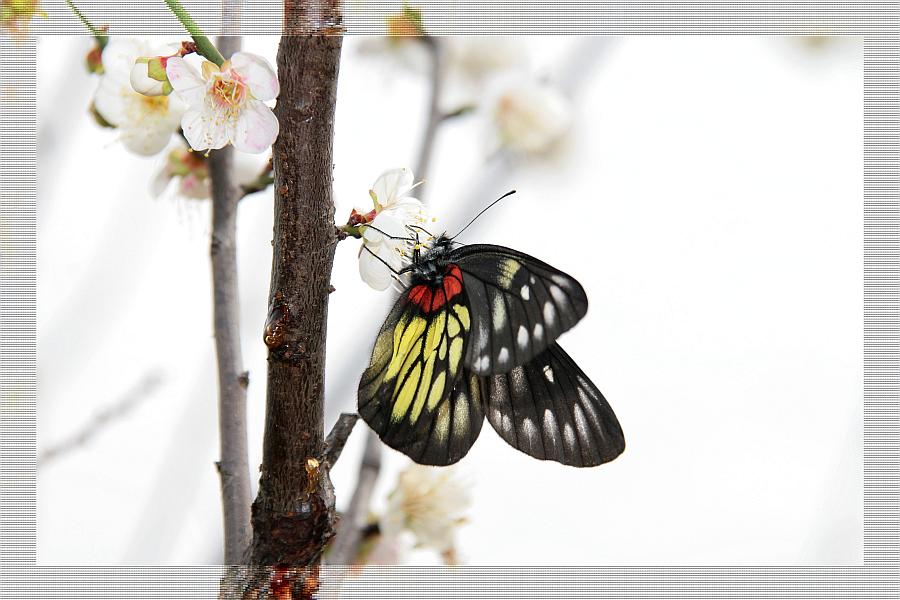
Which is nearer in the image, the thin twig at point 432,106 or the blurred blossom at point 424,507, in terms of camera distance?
the blurred blossom at point 424,507

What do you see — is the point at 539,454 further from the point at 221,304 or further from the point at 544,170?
the point at 544,170

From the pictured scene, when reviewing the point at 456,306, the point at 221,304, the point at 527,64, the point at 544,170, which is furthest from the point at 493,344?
the point at 544,170

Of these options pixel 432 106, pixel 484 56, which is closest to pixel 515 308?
pixel 432 106

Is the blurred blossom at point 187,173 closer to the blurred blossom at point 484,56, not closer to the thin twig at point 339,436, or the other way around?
the thin twig at point 339,436

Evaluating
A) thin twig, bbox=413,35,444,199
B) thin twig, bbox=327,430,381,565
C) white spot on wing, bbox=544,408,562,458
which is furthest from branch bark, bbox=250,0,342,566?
thin twig, bbox=413,35,444,199

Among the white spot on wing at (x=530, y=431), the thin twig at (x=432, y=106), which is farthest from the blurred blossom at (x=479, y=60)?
the white spot on wing at (x=530, y=431)

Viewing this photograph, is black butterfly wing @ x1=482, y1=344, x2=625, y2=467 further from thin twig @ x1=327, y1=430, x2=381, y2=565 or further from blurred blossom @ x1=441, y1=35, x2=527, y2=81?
blurred blossom @ x1=441, y1=35, x2=527, y2=81

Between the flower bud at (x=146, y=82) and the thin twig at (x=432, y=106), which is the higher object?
the thin twig at (x=432, y=106)

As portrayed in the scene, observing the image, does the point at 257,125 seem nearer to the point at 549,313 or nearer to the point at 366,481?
the point at 549,313
